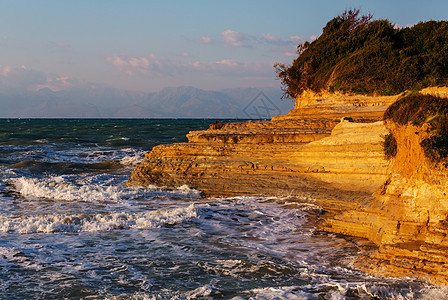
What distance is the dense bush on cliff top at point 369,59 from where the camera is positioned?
1855cm

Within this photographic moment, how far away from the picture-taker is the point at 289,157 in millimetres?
13086

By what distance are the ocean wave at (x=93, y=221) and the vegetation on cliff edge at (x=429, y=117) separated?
5891 mm

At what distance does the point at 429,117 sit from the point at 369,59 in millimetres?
13975

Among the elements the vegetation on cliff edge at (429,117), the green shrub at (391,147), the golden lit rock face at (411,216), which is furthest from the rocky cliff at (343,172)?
the green shrub at (391,147)

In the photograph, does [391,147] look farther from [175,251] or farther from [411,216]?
[175,251]

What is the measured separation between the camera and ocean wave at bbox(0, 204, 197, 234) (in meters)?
10.2

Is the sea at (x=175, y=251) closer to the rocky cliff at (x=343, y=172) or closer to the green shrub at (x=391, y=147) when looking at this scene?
the rocky cliff at (x=343, y=172)

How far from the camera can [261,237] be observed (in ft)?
31.1

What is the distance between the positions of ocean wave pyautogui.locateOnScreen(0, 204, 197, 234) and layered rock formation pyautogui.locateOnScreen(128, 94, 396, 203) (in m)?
2.74

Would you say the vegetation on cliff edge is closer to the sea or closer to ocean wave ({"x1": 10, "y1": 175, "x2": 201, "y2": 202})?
the sea

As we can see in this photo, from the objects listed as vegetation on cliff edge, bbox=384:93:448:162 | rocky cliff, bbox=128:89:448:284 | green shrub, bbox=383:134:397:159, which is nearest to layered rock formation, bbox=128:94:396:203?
rocky cliff, bbox=128:89:448:284

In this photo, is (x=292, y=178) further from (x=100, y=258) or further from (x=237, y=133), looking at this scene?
(x=100, y=258)

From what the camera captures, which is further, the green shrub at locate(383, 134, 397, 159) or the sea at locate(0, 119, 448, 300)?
the green shrub at locate(383, 134, 397, 159)

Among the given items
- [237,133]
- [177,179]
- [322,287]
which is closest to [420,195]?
[322,287]
